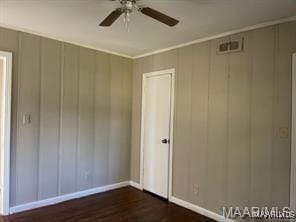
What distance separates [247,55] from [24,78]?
3093 millimetres

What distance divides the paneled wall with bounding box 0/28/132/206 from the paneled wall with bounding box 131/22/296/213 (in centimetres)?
121

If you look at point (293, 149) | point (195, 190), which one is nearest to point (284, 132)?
point (293, 149)

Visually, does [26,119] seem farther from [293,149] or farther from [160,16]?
[293,149]

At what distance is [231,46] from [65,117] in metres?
2.73

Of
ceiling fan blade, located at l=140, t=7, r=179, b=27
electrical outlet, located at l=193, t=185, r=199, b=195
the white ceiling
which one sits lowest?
electrical outlet, located at l=193, t=185, r=199, b=195

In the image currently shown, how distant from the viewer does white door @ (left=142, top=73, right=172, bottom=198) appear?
4.13 meters

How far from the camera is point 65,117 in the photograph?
3832mm

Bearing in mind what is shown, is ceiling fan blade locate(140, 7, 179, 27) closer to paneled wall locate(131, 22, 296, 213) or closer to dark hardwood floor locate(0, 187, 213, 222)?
paneled wall locate(131, 22, 296, 213)

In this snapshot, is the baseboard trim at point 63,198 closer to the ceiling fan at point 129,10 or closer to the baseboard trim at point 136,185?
the baseboard trim at point 136,185

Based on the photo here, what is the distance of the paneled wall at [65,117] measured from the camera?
11.1 ft

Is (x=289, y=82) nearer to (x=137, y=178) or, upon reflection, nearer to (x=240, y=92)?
(x=240, y=92)

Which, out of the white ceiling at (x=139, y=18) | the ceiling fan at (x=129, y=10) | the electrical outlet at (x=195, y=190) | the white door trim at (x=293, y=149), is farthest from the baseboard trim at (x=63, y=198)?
the white door trim at (x=293, y=149)

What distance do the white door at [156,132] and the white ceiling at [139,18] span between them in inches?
32.2

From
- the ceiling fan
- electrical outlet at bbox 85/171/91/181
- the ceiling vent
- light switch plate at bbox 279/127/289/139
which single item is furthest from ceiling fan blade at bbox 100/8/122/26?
electrical outlet at bbox 85/171/91/181
